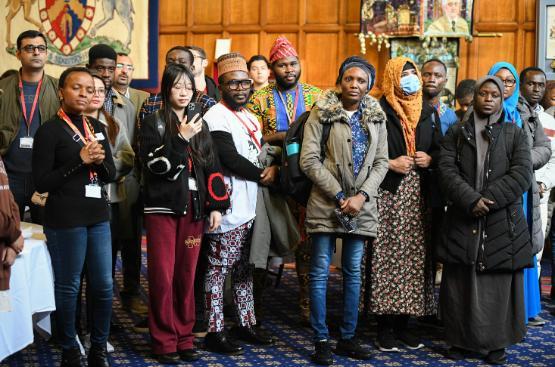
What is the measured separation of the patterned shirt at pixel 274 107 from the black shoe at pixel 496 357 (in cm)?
169

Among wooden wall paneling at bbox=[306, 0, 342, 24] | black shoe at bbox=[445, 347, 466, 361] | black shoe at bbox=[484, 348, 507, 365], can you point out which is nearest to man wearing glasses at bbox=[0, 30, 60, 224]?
black shoe at bbox=[445, 347, 466, 361]

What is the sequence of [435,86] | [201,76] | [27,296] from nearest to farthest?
[27,296] → [435,86] → [201,76]

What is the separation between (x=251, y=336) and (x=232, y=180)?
882mm

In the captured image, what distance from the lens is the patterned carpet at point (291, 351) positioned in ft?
13.4

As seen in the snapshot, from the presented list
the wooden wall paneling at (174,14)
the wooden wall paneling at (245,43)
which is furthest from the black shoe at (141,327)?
the wooden wall paneling at (174,14)

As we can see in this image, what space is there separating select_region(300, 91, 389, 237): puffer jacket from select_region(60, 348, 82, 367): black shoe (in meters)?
1.29

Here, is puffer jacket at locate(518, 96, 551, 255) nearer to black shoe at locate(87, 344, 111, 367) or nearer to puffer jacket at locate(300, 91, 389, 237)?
puffer jacket at locate(300, 91, 389, 237)

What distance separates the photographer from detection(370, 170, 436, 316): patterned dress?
4398 millimetres

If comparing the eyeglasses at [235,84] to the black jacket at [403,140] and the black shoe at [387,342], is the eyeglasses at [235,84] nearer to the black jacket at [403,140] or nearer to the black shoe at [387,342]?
the black jacket at [403,140]

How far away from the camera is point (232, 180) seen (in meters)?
4.28

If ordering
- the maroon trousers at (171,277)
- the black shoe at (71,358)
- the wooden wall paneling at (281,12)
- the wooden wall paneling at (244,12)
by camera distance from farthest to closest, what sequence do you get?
the wooden wall paneling at (244,12), the wooden wall paneling at (281,12), the maroon trousers at (171,277), the black shoe at (71,358)

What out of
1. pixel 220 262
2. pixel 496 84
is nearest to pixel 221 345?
pixel 220 262

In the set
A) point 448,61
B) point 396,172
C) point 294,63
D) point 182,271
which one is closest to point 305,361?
point 182,271

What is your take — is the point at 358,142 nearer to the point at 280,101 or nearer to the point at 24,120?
the point at 280,101
